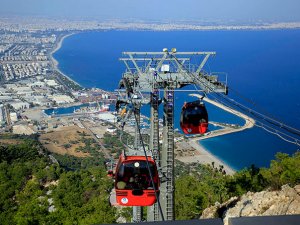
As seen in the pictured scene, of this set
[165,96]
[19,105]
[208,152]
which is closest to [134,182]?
[165,96]

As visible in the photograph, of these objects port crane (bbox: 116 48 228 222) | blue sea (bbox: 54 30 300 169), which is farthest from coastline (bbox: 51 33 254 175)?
port crane (bbox: 116 48 228 222)

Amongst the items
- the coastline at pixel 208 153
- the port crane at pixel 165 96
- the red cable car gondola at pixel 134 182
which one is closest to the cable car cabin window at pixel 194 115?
the port crane at pixel 165 96

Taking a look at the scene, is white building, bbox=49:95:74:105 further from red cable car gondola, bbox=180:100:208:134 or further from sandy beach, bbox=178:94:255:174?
red cable car gondola, bbox=180:100:208:134

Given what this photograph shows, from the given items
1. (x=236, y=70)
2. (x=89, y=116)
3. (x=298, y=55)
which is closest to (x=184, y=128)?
(x=89, y=116)

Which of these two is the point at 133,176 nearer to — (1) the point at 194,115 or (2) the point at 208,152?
(1) the point at 194,115

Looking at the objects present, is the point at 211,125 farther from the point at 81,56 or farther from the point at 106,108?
the point at 81,56
